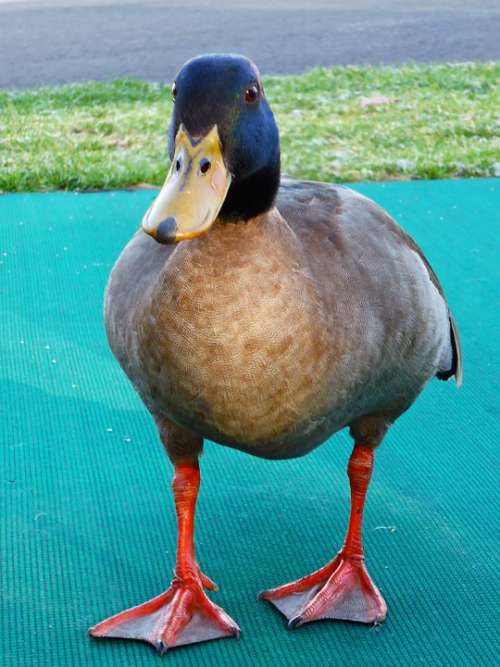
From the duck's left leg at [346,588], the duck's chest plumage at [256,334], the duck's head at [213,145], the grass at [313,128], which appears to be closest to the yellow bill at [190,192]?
the duck's head at [213,145]

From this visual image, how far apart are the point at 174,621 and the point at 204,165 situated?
44.5 inches

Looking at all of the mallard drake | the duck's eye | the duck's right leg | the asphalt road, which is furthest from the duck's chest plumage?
the asphalt road

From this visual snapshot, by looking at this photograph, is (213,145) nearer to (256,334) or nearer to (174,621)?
(256,334)

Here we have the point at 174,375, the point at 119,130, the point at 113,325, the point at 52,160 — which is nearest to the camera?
the point at 174,375

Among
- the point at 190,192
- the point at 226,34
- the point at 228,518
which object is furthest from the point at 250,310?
the point at 226,34

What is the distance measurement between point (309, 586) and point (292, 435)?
62cm

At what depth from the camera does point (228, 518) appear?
9.64ft

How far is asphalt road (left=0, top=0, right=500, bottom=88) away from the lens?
32.5ft

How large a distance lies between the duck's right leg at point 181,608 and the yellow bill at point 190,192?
29.5 inches

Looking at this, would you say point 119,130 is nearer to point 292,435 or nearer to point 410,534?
point 410,534

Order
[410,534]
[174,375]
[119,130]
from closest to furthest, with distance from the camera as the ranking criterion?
1. [174,375]
2. [410,534]
3. [119,130]

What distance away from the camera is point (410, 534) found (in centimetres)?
288

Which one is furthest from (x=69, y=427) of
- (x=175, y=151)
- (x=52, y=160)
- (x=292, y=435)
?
(x=52, y=160)

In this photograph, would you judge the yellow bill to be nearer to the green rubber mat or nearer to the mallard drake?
the mallard drake
